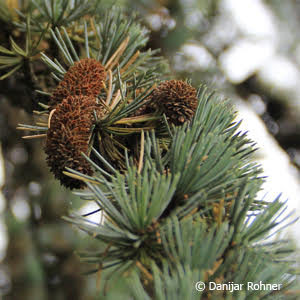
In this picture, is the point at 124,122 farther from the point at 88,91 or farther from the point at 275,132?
the point at 275,132

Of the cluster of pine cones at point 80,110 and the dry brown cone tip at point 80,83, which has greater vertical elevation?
the dry brown cone tip at point 80,83

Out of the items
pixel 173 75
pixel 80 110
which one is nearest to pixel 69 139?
pixel 80 110

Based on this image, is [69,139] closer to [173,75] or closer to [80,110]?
[80,110]

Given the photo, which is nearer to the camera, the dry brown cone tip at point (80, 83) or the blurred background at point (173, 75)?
the dry brown cone tip at point (80, 83)

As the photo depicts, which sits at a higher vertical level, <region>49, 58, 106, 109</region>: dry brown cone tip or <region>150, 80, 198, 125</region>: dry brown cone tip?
<region>49, 58, 106, 109</region>: dry brown cone tip

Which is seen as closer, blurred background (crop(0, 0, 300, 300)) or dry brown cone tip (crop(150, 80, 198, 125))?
dry brown cone tip (crop(150, 80, 198, 125))
